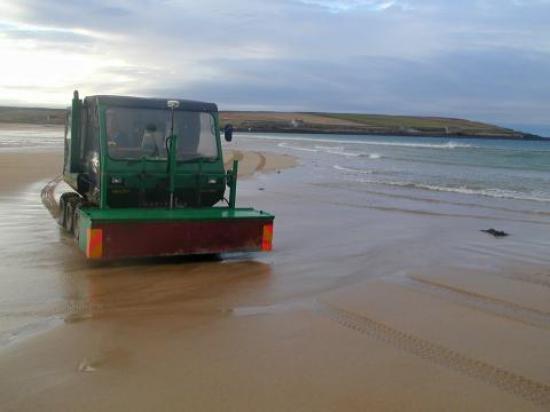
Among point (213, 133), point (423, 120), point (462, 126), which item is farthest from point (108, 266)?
point (423, 120)

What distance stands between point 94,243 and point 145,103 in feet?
7.35

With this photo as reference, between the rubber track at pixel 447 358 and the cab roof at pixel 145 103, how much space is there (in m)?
3.84

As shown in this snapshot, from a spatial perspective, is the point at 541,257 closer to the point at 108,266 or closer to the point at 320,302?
the point at 320,302

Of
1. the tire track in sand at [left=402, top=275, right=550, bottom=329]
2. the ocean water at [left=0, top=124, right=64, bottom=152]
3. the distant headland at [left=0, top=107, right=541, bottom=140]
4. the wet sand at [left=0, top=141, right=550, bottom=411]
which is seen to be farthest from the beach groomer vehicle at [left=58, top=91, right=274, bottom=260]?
the distant headland at [left=0, top=107, right=541, bottom=140]

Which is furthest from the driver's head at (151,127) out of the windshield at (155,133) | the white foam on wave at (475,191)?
the white foam on wave at (475,191)

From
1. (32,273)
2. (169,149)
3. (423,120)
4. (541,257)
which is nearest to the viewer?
(32,273)

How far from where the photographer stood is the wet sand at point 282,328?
409cm

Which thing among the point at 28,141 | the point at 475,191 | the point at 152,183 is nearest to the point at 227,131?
the point at 152,183

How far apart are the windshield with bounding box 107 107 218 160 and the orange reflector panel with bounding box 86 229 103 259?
1.39m

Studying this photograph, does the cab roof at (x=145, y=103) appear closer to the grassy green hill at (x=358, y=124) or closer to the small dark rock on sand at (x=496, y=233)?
the small dark rock on sand at (x=496, y=233)

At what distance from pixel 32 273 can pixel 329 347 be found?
3.85m

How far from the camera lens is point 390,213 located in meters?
14.0

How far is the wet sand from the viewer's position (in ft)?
13.4

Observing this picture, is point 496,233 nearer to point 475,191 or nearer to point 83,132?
point 83,132
